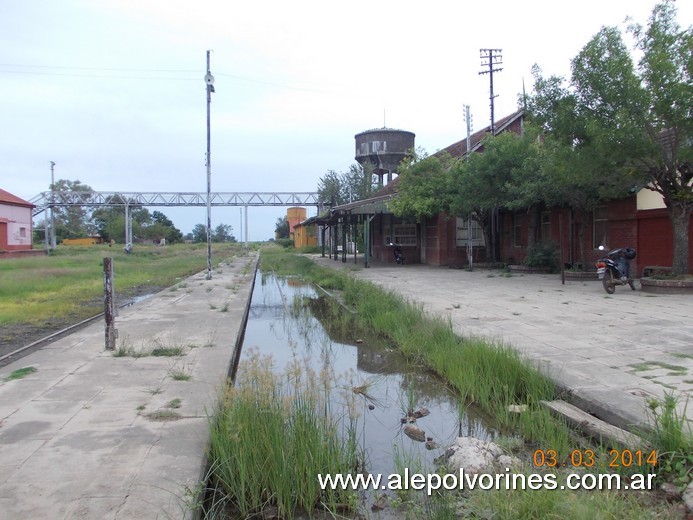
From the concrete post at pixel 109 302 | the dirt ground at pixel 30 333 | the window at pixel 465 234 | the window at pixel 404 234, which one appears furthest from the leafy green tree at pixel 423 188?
the concrete post at pixel 109 302

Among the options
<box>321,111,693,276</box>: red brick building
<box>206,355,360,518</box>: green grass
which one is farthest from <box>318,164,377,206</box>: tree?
<box>206,355,360,518</box>: green grass

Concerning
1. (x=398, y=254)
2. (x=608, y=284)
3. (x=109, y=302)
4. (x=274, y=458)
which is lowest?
(x=274, y=458)

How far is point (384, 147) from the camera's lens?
4366 cm

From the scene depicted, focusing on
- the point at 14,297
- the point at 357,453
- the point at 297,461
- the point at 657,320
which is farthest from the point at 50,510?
the point at 14,297

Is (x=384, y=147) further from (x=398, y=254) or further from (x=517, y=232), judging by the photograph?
(x=517, y=232)

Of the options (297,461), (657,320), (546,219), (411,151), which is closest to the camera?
(297,461)

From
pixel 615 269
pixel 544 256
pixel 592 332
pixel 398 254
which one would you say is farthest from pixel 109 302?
pixel 398 254

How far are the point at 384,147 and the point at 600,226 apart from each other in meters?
27.3

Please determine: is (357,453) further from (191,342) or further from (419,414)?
(191,342)

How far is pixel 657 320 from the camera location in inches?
359

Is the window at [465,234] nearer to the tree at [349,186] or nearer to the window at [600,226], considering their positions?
the window at [600,226]

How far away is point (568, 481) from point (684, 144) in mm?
11995

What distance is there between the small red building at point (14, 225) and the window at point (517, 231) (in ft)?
A: 107

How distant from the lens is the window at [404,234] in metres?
28.5
